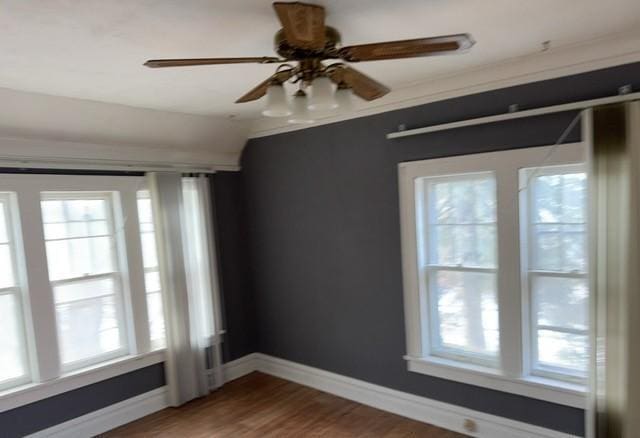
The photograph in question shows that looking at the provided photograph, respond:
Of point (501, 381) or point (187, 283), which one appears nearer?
point (501, 381)

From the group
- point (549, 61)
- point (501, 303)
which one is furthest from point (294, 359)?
point (549, 61)

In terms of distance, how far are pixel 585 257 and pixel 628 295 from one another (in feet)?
1.33

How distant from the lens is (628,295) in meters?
2.27

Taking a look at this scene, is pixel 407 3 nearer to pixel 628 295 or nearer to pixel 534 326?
pixel 628 295

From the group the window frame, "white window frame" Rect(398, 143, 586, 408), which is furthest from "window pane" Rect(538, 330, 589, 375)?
the window frame

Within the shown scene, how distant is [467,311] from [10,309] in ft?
11.1

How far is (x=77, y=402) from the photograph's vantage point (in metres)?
3.33

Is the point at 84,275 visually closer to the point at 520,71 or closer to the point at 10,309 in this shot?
the point at 10,309

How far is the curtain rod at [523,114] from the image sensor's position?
237 cm

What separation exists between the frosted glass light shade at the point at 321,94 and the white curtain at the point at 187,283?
2.37m

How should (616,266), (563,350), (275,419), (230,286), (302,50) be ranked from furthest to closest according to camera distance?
(230,286)
(275,419)
(563,350)
(616,266)
(302,50)

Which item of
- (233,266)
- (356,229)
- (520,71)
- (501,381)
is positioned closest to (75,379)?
(233,266)

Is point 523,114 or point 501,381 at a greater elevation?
point 523,114

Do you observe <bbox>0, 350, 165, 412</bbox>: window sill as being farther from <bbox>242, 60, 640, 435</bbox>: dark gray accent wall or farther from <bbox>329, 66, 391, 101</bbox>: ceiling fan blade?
<bbox>329, 66, 391, 101</bbox>: ceiling fan blade
